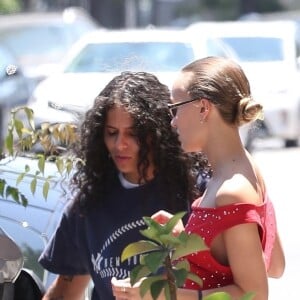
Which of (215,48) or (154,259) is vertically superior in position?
(154,259)

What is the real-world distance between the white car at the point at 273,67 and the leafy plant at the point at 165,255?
1402 cm

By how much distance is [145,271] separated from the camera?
7.97 feet

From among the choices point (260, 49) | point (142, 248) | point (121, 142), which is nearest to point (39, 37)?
point (260, 49)

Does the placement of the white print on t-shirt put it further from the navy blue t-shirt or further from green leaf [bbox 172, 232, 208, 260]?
green leaf [bbox 172, 232, 208, 260]

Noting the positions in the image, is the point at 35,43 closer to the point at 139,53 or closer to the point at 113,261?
the point at 139,53

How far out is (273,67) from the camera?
57.5ft

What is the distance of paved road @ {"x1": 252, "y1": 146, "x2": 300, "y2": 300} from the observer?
7.92 m

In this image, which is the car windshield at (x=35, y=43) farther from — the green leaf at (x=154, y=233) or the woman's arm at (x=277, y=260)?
the green leaf at (x=154, y=233)

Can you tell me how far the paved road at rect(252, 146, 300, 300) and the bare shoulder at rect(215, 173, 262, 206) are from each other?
4.35 meters

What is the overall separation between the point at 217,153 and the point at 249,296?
0.80 meters

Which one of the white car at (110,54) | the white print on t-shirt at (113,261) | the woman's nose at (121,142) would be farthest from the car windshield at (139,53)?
the white print on t-shirt at (113,261)

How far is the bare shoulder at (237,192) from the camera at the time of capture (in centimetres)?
302

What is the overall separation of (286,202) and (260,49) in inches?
247

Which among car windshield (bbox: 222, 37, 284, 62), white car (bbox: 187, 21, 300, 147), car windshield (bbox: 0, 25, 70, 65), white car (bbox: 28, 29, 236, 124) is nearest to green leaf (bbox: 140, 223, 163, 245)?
white car (bbox: 28, 29, 236, 124)
